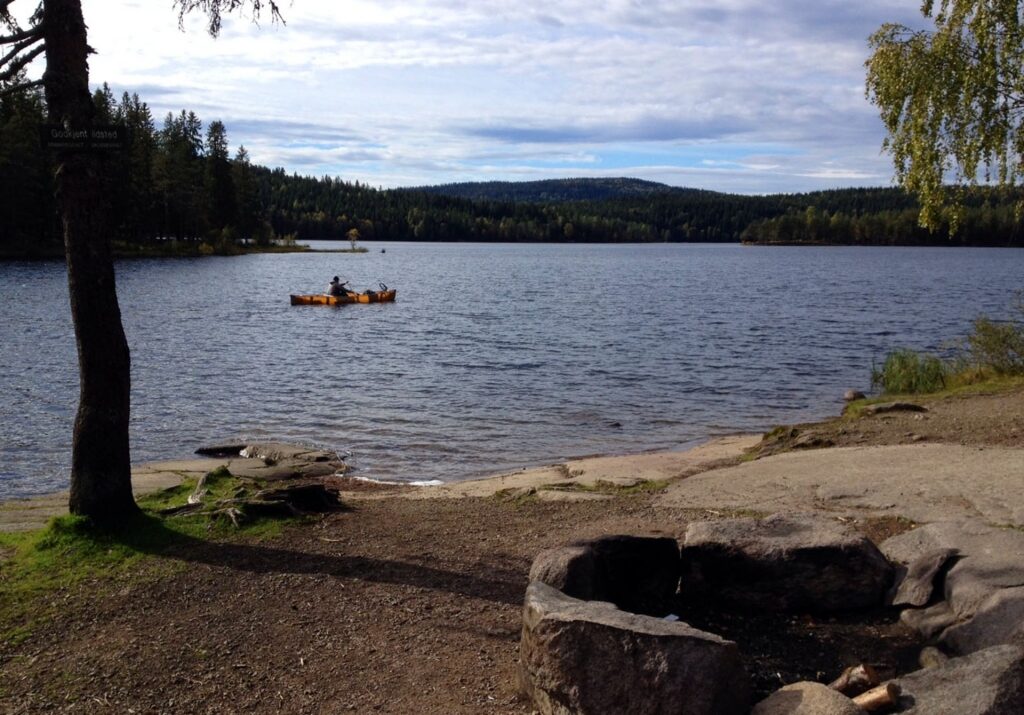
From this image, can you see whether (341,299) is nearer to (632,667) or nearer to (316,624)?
(316,624)

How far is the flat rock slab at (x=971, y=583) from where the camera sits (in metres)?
5.10

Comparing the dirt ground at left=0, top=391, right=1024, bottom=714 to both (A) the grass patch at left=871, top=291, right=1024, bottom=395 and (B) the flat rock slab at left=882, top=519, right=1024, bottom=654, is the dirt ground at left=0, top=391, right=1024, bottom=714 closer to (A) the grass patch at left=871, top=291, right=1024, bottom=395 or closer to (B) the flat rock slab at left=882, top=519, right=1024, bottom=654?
(B) the flat rock slab at left=882, top=519, right=1024, bottom=654

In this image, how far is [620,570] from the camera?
20.1ft

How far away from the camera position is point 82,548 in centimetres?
721

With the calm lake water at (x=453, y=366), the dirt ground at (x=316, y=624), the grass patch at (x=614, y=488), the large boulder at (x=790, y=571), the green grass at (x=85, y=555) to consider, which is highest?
the large boulder at (x=790, y=571)

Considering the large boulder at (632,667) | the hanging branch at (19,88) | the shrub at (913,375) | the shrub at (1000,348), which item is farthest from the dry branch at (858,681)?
the shrub at (1000,348)

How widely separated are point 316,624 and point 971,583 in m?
4.26

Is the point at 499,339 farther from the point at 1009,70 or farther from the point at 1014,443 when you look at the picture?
the point at 1014,443

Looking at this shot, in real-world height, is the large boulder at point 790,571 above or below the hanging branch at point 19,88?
below

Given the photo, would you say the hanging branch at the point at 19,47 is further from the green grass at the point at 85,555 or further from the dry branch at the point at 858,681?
the dry branch at the point at 858,681

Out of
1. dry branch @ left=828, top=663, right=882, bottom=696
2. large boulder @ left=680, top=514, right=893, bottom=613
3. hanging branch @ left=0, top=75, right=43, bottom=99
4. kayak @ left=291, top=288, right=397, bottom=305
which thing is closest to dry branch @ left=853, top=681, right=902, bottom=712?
dry branch @ left=828, top=663, right=882, bottom=696

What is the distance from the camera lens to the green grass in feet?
20.5

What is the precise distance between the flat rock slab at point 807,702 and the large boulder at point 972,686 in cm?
28

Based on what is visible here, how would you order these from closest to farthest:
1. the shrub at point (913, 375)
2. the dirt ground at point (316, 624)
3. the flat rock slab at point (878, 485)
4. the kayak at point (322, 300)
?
the dirt ground at point (316, 624) → the flat rock slab at point (878, 485) → the shrub at point (913, 375) → the kayak at point (322, 300)
